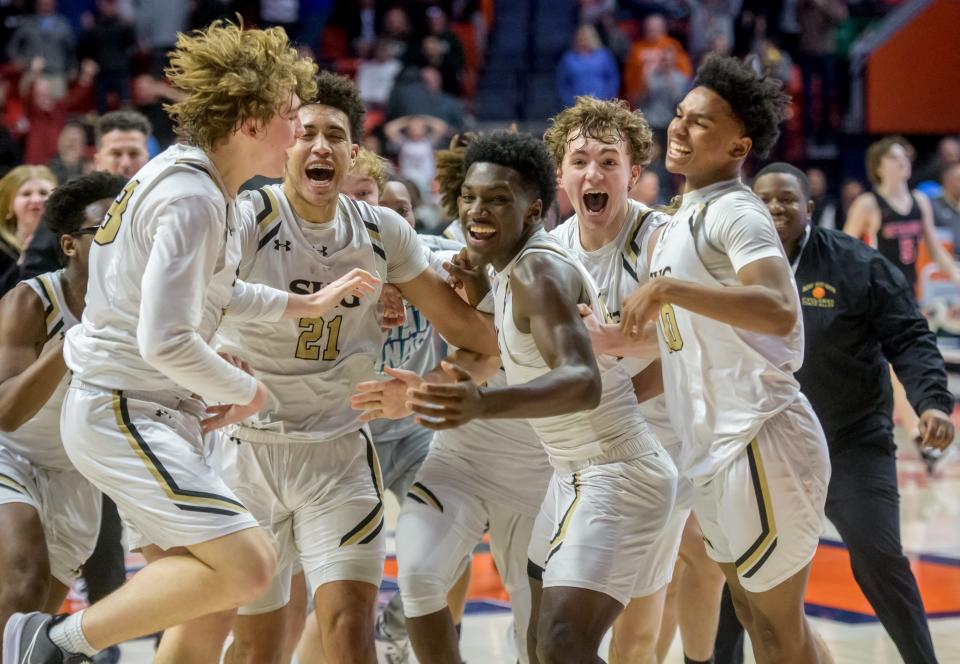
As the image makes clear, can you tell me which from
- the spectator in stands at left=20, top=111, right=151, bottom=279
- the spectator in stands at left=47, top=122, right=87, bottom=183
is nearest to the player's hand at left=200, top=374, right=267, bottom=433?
the spectator in stands at left=20, top=111, right=151, bottom=279

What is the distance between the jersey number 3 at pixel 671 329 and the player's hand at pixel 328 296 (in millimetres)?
1009

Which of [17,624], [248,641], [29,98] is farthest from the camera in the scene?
[29,98]

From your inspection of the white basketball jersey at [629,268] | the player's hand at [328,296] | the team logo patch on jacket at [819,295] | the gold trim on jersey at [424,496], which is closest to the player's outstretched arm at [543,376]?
the player's hand at [328,296]

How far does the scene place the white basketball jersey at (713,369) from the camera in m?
4.51

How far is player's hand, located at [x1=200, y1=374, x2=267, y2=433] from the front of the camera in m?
4.23

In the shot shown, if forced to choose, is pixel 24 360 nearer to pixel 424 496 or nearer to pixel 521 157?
pixel 424 496

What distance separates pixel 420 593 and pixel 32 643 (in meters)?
1.33

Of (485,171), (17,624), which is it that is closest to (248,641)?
(17,624)

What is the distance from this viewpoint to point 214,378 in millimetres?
4004

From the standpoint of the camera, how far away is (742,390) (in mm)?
4523

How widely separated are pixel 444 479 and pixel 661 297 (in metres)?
1.49

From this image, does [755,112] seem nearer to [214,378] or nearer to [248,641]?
[214,378]

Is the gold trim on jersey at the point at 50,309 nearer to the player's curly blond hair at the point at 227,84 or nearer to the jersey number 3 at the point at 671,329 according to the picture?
the player's curly blond hair at the point at 227,84

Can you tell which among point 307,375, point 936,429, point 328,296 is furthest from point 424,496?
point 936,429
